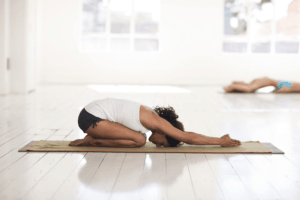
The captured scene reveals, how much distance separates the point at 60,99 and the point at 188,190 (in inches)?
192

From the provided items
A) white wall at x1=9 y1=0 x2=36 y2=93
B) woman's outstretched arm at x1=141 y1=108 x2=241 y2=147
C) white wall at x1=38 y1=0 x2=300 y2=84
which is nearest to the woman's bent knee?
woman's outstretched arm at x1=141 y1=108 x2=241 y2=147

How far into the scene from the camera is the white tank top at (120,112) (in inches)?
115

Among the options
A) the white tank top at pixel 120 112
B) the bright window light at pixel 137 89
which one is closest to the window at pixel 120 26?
the bright window light at pixel 137 89

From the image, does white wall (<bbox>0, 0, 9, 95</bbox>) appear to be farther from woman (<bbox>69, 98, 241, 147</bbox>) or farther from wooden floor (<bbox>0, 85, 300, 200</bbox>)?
woman (<bbox>69, 98, 241, 147</bbox>)

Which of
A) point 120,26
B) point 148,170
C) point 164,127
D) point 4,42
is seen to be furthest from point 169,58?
point 148,170

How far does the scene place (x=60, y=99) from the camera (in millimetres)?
6570

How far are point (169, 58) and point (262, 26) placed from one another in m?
2.92

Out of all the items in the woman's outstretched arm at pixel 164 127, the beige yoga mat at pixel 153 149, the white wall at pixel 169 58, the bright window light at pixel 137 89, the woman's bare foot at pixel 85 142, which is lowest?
the beige yoga mat at pixel 153 149

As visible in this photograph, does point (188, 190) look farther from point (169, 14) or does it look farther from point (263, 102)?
point (169, 14)

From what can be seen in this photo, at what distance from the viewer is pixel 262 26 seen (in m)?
10.6

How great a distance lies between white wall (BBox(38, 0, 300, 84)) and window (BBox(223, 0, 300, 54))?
1.07ft

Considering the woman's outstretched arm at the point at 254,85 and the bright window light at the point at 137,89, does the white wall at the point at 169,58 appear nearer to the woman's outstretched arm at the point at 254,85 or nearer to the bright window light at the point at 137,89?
the bright window light at the point at 137,89

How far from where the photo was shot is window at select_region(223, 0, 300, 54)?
10531mm

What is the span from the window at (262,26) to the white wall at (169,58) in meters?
0.33
